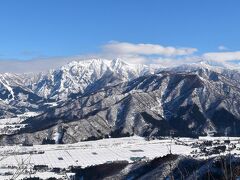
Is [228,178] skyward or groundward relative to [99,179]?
skyward

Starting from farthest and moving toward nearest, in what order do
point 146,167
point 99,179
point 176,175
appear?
point 99,179 < point 146,167 < point 176,175

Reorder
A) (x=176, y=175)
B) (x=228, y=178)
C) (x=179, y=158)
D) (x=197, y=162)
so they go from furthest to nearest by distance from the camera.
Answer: (x=179, y=158)
(x=197, y=162)
(x=176, y=175)
(x=228, y=178)

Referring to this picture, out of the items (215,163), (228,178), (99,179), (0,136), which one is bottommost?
(99,179)

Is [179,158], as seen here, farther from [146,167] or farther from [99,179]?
[99,179]

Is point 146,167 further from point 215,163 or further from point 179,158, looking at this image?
point 215,163

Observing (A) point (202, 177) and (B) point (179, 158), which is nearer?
(A) point (202, 177)

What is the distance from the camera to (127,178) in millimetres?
174375

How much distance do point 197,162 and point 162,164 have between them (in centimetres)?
1521

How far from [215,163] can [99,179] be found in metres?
73.2

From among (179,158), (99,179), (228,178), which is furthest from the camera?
(99,179)

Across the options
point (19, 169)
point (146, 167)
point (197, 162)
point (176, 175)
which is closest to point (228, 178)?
point (19, 169)

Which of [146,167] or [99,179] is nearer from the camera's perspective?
[146,167]

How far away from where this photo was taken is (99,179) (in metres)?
190

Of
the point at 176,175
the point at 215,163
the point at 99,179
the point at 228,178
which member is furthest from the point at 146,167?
the point at 228,178
